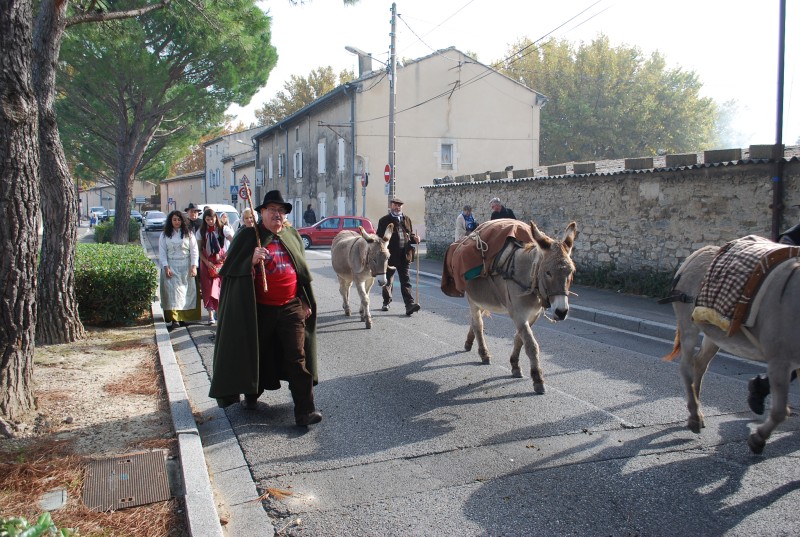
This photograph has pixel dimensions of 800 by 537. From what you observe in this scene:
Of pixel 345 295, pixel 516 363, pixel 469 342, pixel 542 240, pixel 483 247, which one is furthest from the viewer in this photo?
pixel 345 295

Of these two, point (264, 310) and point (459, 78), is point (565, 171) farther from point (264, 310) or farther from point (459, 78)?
point (459, 78)

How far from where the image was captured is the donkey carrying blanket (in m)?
7.40

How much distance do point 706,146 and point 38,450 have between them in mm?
52544

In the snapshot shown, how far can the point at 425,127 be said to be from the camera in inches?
1347

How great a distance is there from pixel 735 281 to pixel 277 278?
362 cm

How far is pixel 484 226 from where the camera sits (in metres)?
7.91

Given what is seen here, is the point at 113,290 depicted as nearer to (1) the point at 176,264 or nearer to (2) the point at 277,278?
(1) the point at 176,264

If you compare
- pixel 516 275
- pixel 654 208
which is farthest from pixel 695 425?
pixel 654 208

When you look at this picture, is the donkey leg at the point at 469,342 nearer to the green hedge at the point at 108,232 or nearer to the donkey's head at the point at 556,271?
the donkey's head at the point at 556,271

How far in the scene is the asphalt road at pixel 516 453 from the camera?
4.10 m

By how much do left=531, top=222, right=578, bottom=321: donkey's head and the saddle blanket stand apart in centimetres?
117

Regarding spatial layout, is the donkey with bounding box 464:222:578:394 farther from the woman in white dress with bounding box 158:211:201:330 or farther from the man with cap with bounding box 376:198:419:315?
the woman in white dress with bounding box 158:211:201:330

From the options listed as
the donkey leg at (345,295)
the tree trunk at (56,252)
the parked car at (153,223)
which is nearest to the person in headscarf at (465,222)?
the donkey leg at (345,295)

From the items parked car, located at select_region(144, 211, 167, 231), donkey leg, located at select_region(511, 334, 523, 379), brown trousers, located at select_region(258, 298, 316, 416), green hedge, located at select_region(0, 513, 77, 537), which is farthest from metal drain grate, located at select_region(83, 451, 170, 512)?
parked car, located at select_region(144, 211, 167, 231)
